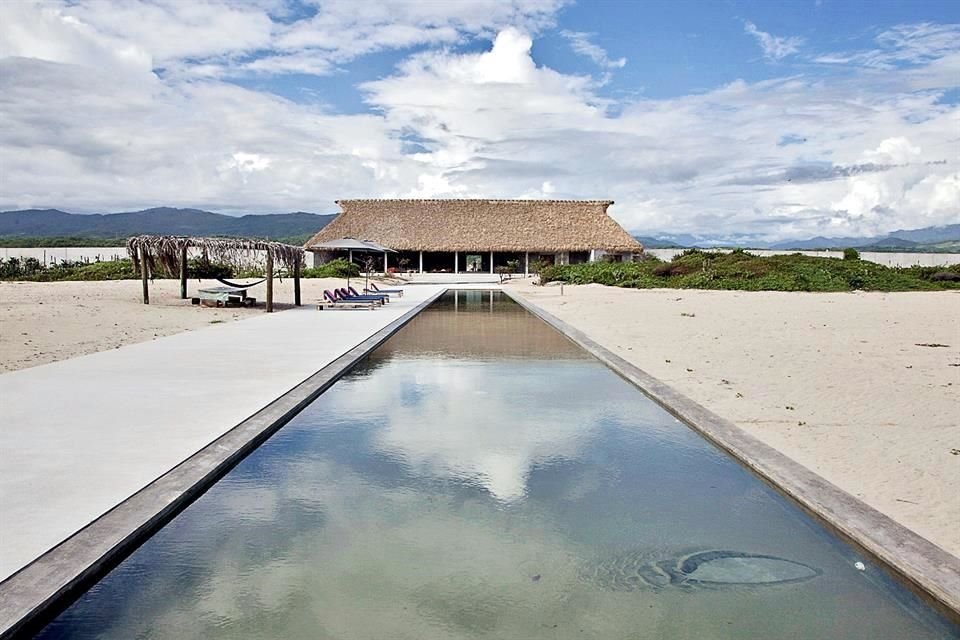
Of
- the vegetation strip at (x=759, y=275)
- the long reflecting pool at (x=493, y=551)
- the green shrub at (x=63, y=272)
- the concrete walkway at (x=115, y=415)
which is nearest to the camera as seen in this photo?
the long reflecting pool at (x=493, y=551)

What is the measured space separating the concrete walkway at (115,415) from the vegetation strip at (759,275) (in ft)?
67.0

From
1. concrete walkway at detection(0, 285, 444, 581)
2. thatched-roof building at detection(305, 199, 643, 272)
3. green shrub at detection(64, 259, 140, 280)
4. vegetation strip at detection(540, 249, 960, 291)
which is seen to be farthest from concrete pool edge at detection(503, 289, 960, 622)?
thatched-roof building at detection(305, 199, 643, 272)

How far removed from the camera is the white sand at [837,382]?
15.1ft

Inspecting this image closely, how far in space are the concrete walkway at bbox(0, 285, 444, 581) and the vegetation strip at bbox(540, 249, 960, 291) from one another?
20.4 metres

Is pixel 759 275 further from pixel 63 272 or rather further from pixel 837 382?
pixel 63 272

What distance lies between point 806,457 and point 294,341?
829 centimetres

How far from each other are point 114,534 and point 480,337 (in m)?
9.28

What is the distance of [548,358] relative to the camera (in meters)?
10.2

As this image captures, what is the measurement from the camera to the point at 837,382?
799cm

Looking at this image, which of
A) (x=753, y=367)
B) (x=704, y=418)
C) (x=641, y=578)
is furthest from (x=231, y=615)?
(x=753, y=367)

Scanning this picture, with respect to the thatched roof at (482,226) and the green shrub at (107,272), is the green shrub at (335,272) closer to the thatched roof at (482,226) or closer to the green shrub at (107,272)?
the thatched roof at (482,226)

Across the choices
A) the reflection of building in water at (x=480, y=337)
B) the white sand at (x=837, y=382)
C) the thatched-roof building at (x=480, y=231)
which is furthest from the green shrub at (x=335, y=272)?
the white sand at (x=837, y=382)

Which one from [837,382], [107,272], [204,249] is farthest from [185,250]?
[837,382]

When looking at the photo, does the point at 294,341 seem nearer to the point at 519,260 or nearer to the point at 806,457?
the point at 806,457
